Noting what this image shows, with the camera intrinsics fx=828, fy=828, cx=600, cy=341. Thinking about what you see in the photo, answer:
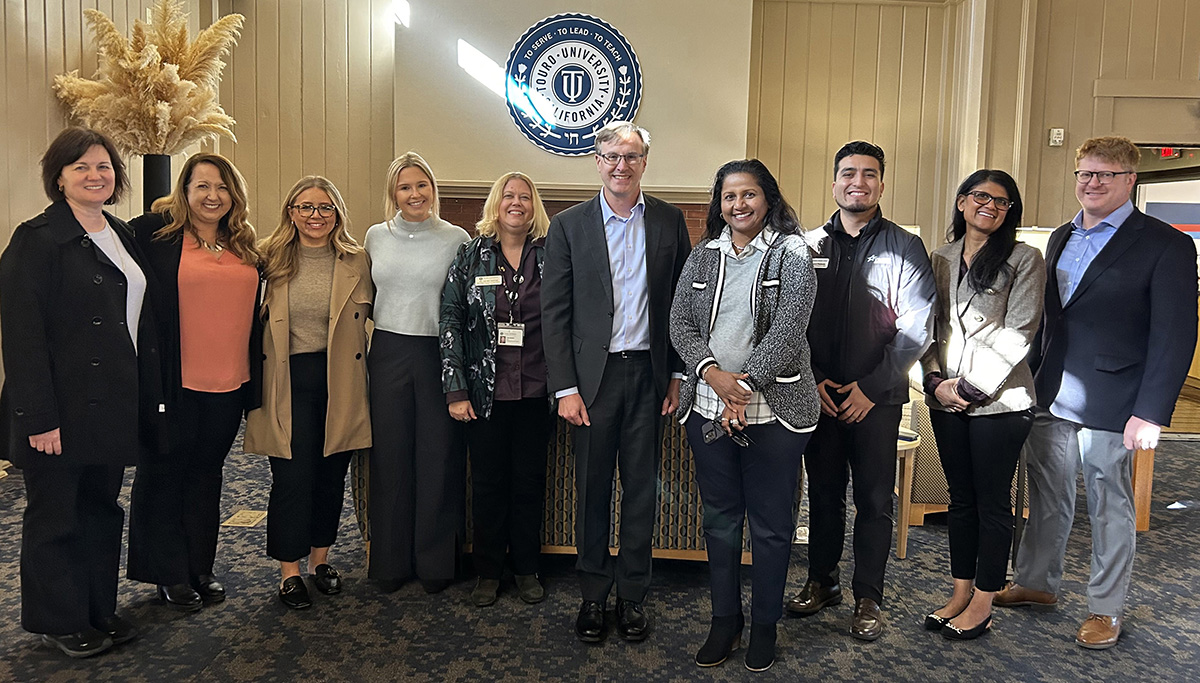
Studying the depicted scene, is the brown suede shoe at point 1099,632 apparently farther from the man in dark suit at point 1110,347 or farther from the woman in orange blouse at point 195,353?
the woman in orange blouse at point 195,353

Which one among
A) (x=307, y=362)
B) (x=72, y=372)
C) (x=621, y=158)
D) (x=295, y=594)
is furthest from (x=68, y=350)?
(x=621, y=158)

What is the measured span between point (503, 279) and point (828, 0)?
487 centimetres

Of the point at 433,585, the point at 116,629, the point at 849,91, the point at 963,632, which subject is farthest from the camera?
the point at 849,91

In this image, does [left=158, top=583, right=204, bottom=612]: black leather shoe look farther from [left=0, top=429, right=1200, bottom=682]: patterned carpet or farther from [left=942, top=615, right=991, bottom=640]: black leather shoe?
[left=942, top=615, right=991, bottom=640]: black leather shoe

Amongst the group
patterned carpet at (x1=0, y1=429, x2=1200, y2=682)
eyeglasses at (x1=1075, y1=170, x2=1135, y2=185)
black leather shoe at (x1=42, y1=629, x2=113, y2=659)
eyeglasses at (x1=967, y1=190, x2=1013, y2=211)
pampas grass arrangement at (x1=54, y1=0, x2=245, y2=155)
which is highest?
pampas grass arrangement at (x1=54, y1=0, x2=245, y2=155)

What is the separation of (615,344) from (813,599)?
3.82 feet

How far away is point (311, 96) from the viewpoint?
253 inches

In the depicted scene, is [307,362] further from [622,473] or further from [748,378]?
[748,378]

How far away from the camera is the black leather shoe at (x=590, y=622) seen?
2646 millimetres

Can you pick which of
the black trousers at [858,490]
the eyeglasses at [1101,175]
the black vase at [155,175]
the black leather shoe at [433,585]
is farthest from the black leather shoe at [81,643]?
the eyeglasses at [1101,175]

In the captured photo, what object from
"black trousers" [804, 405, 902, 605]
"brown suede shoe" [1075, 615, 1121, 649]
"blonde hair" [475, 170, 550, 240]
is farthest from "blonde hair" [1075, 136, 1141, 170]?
"blonde hair" [475, 170, 550, 240]

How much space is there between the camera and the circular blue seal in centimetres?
610

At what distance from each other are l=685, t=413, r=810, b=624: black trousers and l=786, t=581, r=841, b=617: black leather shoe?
16.7 inches

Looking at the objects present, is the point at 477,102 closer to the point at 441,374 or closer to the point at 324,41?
the point at 324,41
